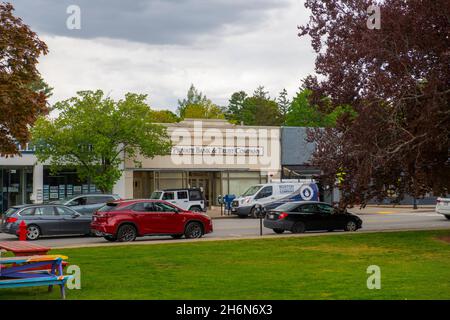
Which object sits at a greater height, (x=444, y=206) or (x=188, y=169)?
(x=188, y=169)

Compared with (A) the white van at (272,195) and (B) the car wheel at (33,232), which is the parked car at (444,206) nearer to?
(A) the white van at (272,195)

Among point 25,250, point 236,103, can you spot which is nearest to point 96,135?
point 25,250

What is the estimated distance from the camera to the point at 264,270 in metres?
14.1

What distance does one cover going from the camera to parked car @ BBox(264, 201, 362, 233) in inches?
1015

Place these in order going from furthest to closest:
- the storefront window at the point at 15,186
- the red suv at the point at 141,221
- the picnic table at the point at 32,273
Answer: the storefront window at the point at 15,186
the red suv at the point at 141,221
the picnic table at the point at 32,273

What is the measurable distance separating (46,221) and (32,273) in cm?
1403

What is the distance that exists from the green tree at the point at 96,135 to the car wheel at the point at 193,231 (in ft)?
53.5

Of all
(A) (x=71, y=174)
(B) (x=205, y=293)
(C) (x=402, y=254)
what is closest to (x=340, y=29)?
(C) (x=402, y=254)

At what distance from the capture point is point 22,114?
44.4 feet

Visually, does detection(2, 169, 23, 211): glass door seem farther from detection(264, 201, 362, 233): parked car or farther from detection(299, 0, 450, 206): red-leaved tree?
detection(299, 0, 450, 206): red-leaved tree

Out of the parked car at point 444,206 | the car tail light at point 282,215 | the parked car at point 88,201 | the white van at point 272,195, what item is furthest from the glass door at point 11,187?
the parked car at point 444,206

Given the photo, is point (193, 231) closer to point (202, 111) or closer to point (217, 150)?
point (217, 150)

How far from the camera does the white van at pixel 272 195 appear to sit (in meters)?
38.8
